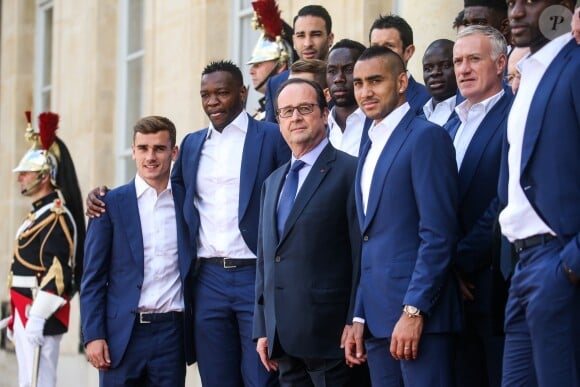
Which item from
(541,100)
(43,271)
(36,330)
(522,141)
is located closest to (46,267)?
(43,271)

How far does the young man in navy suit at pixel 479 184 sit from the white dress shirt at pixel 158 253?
1.89 metres

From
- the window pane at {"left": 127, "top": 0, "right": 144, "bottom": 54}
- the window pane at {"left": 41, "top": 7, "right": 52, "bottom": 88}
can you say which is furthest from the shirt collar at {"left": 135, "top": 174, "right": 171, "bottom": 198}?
the window pane at {"left": 41, "top": 7, "right": 52, "bottom": 88}

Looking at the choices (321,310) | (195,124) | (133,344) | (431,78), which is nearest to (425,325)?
(321,310)

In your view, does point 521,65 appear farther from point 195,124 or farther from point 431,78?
point 195,124

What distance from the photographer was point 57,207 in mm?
9875

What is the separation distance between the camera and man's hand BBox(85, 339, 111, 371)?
7125mm

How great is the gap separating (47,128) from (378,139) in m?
5.30

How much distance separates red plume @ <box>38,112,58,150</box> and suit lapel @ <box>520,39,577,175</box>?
630cm

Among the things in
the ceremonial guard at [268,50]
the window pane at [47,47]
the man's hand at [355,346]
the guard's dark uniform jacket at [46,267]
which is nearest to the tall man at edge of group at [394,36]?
the ceremonial guard at [268,50]

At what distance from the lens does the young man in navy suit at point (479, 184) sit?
5691 mm

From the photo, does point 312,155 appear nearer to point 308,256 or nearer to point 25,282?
point 308,256

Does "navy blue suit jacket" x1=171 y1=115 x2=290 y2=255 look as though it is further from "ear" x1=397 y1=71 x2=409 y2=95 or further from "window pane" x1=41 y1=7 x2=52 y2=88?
"window pane" x1=41 y1=7 x2=52 y2=88

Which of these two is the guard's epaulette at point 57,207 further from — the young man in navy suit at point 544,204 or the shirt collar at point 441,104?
the young man in navy suit at point 544,204

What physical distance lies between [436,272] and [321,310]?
31.8 inches
